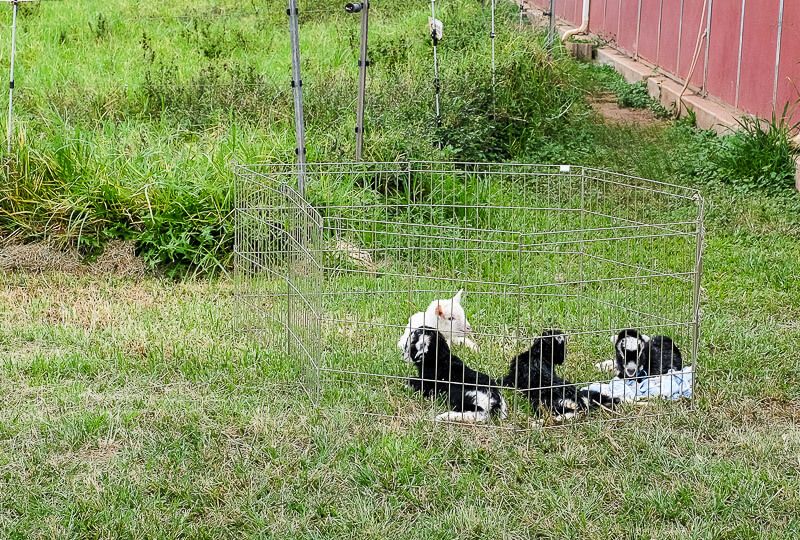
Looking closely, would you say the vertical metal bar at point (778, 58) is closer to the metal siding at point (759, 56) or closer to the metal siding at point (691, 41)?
the metal siding at point (759, 56)

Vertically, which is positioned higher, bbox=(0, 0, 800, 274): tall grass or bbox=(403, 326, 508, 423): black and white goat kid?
bbox=(0, 0, 800, 274): tall grass

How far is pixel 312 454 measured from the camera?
4066 millimetres

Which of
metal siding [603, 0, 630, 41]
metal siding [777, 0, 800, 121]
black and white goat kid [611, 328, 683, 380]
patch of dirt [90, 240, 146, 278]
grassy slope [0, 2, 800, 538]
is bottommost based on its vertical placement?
grassy slope [0, 2, 800, 538]

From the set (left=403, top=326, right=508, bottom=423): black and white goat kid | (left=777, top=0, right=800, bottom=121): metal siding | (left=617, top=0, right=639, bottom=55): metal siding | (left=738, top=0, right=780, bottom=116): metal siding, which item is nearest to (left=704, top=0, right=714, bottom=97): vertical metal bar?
(left=738, top=0, right=780, bottom=116): metal siding

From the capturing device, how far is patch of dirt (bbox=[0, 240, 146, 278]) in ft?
21.8

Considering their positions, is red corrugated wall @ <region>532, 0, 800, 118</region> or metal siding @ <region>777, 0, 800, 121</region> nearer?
metal siding @ <region>777, 0, 800, 121</region>

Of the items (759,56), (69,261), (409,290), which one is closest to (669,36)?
(759,56)

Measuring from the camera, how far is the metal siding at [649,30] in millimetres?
13742

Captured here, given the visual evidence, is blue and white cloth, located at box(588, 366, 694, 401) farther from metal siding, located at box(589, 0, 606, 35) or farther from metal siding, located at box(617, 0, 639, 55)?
metal siding, located at box(589, 0, 606, 35)

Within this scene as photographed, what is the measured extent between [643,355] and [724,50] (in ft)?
23.3

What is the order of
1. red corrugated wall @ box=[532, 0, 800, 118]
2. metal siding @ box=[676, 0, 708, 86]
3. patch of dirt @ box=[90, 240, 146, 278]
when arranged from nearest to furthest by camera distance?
patch of dirt @ box=[90, 240, 146, 278], red corrugated wall @ box=[532, 0, 800, 118], metal siding @ box=[676, 0, 708, 86]

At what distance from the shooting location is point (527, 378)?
4418 millimetres

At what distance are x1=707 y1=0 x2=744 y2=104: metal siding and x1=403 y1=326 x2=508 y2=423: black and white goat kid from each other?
7.08 m

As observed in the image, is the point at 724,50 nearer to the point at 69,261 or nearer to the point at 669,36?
the point at 669,36
